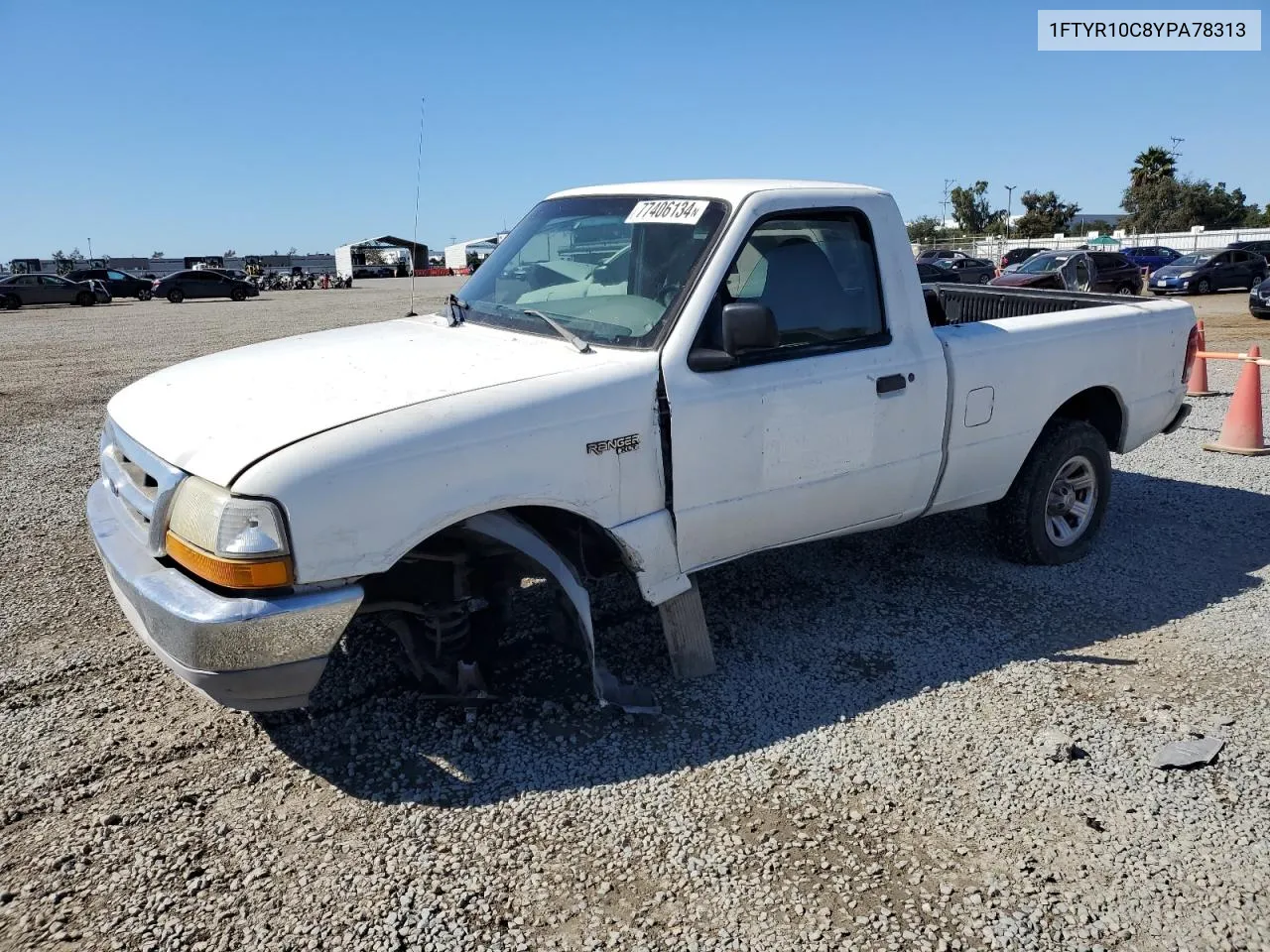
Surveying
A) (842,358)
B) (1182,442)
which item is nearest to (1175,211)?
(1182,442)

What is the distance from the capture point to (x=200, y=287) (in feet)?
139

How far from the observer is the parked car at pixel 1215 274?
28281 millimetres

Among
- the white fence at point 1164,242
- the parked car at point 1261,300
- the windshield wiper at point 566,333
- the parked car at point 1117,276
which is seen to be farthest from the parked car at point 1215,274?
the windshield wiper at point 566,333

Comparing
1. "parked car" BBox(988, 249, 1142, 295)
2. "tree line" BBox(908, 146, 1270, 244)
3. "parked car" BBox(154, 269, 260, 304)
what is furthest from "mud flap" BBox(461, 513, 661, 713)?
"tree line" BBox(908, 146, 1270, 244)

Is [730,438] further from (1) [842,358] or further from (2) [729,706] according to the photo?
(2) [729,706]

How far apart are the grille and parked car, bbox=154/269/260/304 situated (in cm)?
4240

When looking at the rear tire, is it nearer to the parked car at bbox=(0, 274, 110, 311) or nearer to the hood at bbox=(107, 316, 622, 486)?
the hood at bbox=(107, 316, 622, 486)

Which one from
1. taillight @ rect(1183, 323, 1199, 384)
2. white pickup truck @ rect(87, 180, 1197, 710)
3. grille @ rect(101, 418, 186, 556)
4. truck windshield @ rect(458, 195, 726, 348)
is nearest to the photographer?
white pickup truck @ rect(87, 180, 1197, 710)

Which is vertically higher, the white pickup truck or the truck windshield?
the truck windshield

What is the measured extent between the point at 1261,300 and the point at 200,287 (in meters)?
39.6

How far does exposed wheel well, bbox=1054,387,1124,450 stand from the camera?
5.20m

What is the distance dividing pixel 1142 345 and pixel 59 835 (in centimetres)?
540

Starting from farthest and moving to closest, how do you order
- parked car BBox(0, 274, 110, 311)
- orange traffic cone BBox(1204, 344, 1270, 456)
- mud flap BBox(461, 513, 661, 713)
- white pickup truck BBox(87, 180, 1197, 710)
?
parked car BBox(0, 274, 110, 311) → orange traffic cone BBox(1204, 344, 1270, 456) → mud flap BBox(461, 513, 661, 713) → white pickup truck BBox(87, 180, 1197, 710)

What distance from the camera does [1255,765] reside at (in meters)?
3.28
